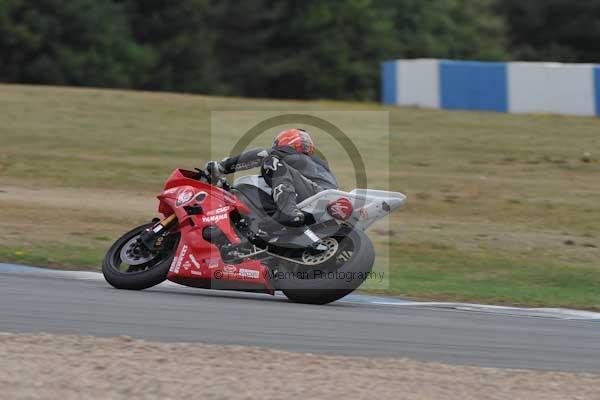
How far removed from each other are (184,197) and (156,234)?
0.40 metres

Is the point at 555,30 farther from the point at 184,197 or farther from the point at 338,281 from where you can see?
the point at 338,281

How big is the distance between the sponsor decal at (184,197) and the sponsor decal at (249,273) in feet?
2.56

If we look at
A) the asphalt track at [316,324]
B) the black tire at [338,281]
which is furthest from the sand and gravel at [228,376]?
the black tire at [338,281]

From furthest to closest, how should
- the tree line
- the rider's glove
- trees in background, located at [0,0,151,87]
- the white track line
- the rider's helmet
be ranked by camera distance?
1. the tree line
2. trees in background, located at [0,0,151,87]
3. the white track line
4. the rider's glove
5. the rider's helmet

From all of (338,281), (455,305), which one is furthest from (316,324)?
(455,305)

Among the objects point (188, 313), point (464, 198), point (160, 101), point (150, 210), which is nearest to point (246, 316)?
point (188, 313)

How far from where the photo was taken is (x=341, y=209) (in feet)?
30.4

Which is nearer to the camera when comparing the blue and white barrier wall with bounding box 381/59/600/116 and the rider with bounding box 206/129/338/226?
the rider with bounding box 206/129/338/226

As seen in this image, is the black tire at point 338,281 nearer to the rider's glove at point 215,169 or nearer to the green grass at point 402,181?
the rider's glove at point 215,169

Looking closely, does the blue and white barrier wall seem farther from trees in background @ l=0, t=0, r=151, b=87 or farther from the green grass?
trees in background @ l=0, t=0, r=151, b=87

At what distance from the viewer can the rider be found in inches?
372

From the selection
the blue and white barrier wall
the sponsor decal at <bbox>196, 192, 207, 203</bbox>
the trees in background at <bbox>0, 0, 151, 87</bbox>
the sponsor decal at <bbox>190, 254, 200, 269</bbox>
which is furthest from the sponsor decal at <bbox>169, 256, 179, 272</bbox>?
the trees in background at <bbox>0, 0, 151, 87</bbox>

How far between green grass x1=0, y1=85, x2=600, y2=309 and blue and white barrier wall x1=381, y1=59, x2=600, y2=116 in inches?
30.8

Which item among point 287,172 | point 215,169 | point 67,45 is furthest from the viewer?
point 67,45
